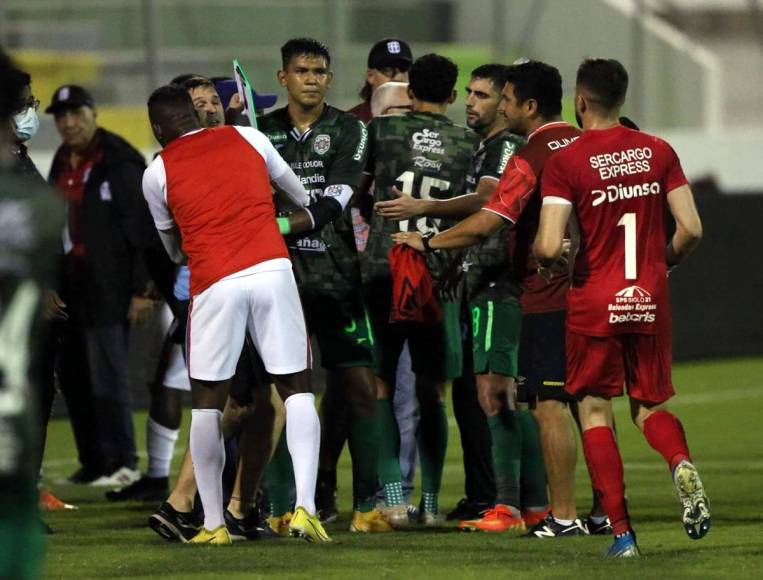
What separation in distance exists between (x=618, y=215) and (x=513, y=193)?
696 millimetres

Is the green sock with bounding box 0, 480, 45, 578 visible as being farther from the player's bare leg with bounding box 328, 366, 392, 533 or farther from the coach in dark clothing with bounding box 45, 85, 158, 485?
the coach in dark clothing with bounding box 45, 85, 158, 485

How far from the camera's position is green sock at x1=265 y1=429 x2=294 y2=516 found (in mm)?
8336

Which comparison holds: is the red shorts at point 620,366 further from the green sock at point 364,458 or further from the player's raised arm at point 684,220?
the green sock at point 364,458

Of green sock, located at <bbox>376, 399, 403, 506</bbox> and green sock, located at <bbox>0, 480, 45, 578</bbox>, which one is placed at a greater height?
green sock, located at <bbox>0, 480, 45, 578</bbox>

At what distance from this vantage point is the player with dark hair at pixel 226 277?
24.0 feet

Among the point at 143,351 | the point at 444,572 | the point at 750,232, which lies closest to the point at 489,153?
the point at 444,572

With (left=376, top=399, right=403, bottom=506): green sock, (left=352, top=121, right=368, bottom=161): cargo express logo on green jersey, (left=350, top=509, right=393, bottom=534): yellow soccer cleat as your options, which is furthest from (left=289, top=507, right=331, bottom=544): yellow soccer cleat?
(left=352, top=121, right=368, bottom=161): cargo express logo on green jersey

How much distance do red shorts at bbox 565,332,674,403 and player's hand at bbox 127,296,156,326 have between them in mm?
4237

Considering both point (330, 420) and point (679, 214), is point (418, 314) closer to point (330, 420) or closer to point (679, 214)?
point (330, 420)

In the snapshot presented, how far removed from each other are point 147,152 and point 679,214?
989 centimetres

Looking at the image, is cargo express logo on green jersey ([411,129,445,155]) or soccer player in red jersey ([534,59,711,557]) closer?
soccer player in red jersey ([534,59,711,557])

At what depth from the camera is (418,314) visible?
27.8ft

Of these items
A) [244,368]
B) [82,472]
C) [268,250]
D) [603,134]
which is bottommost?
[82,472]

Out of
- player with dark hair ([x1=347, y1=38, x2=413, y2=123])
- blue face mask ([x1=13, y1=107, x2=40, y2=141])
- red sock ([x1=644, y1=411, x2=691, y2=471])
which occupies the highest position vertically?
player with dark hair ([x1=347, y1=38, x2=413, y2=123])
